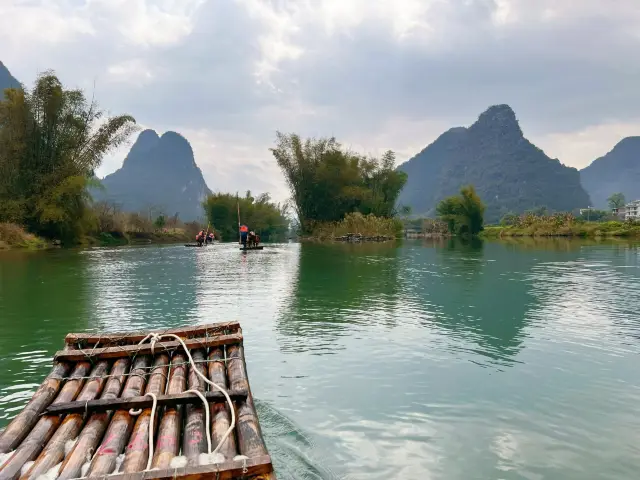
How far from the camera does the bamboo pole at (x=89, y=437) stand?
3.28m

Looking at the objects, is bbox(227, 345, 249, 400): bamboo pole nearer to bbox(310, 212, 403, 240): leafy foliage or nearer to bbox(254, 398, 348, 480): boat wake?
bbox(254, 398, 348, 480): boat wake

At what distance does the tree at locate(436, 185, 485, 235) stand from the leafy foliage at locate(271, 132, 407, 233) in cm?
1550

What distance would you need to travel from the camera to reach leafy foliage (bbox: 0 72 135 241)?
3950 centimetres

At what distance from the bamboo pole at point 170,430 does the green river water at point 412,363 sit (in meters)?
1.11

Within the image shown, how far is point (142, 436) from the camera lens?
368cm

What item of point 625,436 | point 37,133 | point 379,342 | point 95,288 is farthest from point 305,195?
point 625,436

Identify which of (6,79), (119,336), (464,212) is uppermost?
(6,79)

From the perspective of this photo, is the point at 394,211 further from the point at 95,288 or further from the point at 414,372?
the point at 414,372

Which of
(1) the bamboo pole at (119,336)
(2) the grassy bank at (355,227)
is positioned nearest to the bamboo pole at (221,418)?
(1) the bamboo pole at (119,336)

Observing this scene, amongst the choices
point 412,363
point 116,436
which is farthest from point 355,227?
point 116,436

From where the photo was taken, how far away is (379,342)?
8984 millimetres

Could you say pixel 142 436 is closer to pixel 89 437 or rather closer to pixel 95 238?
pixel 89 437

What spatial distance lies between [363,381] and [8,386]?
475 cm

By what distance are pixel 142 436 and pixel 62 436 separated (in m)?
0.63
